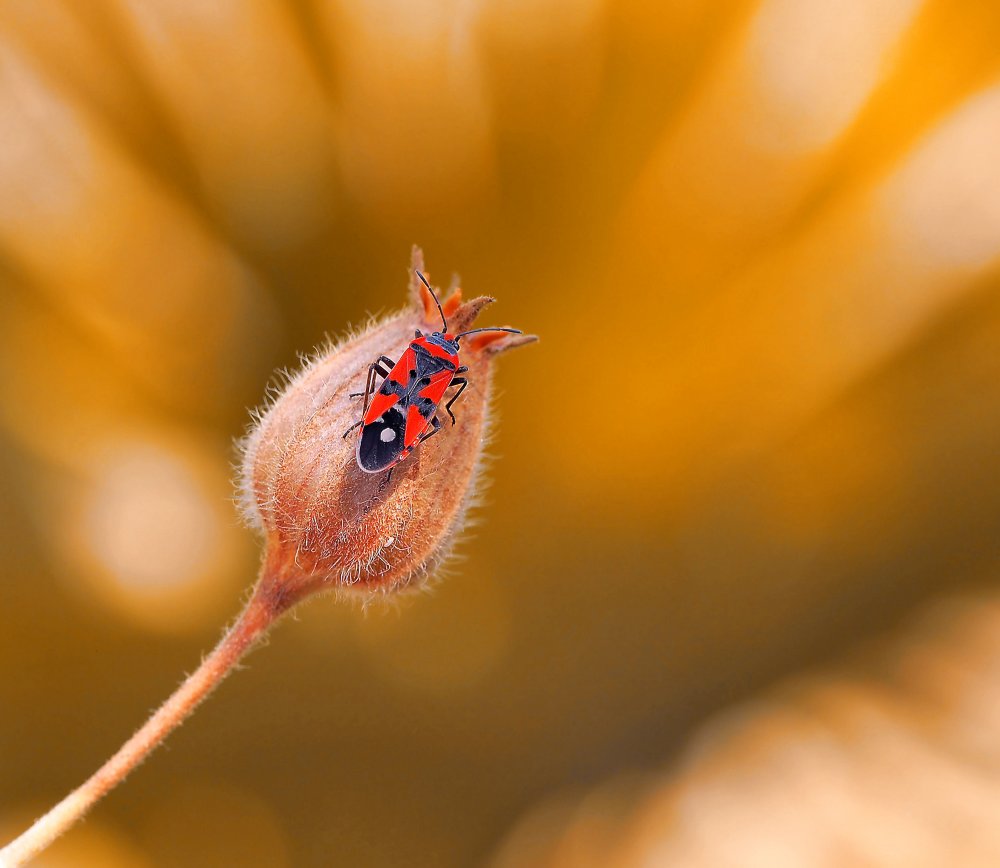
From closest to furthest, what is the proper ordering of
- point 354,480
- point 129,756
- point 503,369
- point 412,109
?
point 129,756, point 354,480, point 412,109, point 503,369

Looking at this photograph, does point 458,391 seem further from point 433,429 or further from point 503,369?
point 503,369

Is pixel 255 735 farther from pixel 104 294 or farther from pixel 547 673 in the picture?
pixel 104 294

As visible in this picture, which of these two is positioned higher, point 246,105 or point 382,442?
point 246,105

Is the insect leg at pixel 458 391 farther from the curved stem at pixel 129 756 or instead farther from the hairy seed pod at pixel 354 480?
the curved stem at pixel 129 756

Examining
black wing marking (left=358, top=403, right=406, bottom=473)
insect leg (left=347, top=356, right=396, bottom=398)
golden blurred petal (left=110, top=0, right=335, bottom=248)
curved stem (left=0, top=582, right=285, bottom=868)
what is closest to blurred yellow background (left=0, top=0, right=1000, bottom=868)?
golden blurred petal (left=110, top=0, right=335, bottom=248)

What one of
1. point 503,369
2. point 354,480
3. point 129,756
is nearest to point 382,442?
point 354,480

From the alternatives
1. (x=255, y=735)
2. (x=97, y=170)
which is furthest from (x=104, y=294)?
(x=255, y=735)

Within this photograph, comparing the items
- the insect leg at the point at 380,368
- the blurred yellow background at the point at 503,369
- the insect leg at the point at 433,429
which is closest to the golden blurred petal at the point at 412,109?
the blurred yellow background at the point at 503,369
